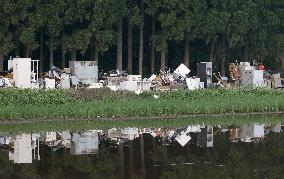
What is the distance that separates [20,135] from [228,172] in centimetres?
802

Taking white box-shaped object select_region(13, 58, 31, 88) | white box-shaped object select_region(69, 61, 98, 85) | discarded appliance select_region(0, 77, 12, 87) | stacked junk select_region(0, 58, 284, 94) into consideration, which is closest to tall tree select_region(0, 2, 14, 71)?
stacked junk select_region(0, 58, 284, 94)

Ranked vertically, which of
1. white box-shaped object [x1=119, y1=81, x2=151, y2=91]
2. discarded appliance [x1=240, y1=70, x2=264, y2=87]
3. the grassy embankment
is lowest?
the grassy embankment

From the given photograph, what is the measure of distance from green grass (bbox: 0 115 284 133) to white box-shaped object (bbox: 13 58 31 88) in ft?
25.9

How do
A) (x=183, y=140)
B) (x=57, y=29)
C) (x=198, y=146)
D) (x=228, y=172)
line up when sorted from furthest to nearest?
(x=57, y=29) < (x=183, y=140) < (x=198, y=146) < (x=228, y=172)

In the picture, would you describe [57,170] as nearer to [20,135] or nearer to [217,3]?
[20,135]

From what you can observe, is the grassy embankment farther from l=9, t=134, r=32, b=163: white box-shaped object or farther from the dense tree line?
the dense tree line

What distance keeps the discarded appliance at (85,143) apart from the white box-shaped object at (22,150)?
1.05 metres

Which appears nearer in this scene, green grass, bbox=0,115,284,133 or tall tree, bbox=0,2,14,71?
green grass, bbox=0,115,284,133

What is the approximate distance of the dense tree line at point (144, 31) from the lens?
36.2 metres

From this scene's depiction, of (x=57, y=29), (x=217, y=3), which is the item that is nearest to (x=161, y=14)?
(x=217, y=3)

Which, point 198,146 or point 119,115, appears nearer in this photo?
point 198,146

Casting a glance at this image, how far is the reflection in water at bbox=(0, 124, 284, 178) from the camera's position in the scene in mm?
11680

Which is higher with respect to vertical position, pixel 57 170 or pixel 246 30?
pixel 246 30

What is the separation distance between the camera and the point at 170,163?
12664mm
